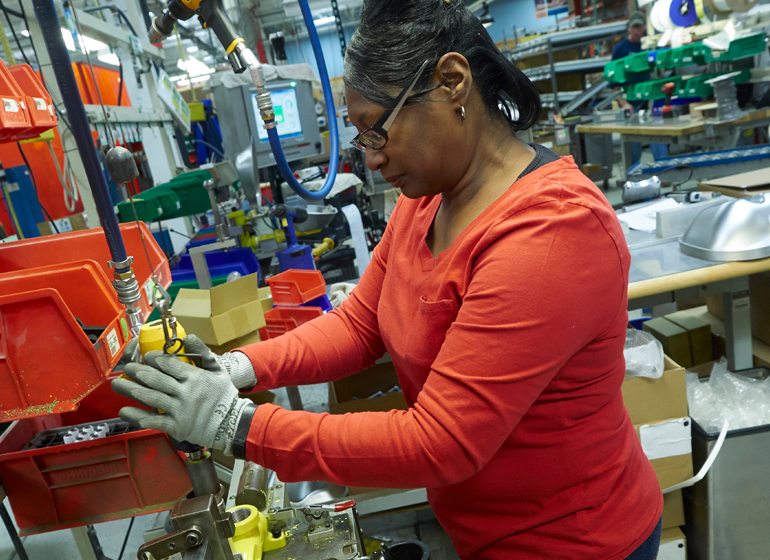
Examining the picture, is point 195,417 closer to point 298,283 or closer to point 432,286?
point 432,286

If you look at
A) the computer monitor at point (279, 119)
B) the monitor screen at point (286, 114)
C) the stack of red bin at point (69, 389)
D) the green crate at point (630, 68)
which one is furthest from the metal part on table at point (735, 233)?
the green crate at point (630, 68)

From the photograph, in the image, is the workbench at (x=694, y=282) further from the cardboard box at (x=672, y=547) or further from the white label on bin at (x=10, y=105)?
the white label on bin at (x=10, y=105)

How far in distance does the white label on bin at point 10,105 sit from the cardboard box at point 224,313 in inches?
26.6

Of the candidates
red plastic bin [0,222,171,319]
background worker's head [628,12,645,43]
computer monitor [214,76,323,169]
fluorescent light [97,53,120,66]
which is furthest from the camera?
background worker's head [628,12,645,43]

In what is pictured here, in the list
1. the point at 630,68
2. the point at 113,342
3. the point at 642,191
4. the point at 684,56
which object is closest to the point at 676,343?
the point at 642,191

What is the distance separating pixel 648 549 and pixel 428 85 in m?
0.89

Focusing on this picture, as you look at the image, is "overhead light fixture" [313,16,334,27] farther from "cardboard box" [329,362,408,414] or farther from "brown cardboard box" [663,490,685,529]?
"brown cardboard box" [663,490,685,529]

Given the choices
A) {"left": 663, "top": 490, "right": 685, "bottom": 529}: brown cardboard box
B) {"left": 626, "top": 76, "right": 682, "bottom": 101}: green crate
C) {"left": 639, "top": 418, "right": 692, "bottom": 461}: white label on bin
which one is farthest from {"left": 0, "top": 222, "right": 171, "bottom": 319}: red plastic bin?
{"left": 626, "top": 76, "right": 682, "bottom": 101}: green crate

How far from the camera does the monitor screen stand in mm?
3807

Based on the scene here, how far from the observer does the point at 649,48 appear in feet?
17.8

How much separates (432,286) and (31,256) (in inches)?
39.5

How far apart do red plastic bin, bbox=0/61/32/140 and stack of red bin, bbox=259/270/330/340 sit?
95cm

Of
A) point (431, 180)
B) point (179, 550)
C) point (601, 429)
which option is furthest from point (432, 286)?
point (179, 550)

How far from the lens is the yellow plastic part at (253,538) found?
0.89 m
